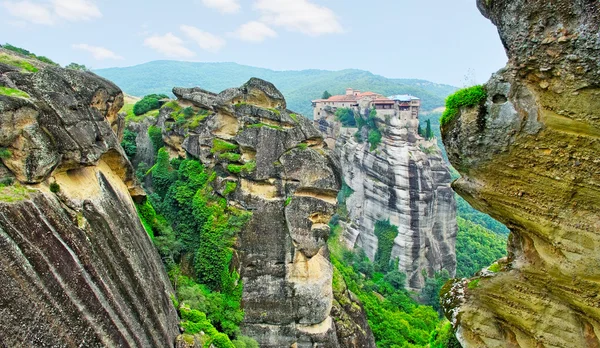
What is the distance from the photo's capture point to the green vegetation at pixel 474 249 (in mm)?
50375

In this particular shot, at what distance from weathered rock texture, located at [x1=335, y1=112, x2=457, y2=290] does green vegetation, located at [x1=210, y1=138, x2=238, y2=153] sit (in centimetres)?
2698

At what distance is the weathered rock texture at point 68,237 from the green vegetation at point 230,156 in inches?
248

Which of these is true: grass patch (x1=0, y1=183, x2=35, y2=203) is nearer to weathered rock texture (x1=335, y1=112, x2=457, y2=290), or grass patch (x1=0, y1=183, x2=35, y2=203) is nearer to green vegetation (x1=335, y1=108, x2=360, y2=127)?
weathered rock texture (x1=335, y1=112, x2=457, y2=290)

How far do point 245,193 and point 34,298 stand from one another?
1117 centimetres

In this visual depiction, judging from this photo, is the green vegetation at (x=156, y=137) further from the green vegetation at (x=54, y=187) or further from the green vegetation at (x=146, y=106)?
the green vegetation at (x=54, y=187)

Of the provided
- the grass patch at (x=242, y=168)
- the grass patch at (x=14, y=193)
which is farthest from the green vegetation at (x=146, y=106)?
the grass patch at (x=14, y=193)

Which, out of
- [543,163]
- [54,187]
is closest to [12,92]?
[54,187]

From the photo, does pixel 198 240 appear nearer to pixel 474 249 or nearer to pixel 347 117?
pixel 347 117

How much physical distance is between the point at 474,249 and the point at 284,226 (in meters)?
41.8

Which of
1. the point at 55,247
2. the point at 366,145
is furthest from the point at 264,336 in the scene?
the point at 366,145

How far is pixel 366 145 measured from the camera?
49.1m

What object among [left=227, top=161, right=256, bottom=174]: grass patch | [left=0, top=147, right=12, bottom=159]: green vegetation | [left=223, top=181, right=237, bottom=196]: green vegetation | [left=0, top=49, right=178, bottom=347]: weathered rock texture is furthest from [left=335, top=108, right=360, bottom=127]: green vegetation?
[left=0, top=147, right=12, bottom=159]: green vegetation

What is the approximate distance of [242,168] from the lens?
19.2 m

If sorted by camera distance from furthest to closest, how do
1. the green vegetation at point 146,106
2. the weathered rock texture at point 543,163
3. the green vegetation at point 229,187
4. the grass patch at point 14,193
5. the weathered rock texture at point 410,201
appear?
the weathered rock texture at point 410,201 → the green vegetation at point 146,106 → the green vegetation at point 229,187 → the grass patch at point 14,193 → the weathered rock texture at point 543,163
